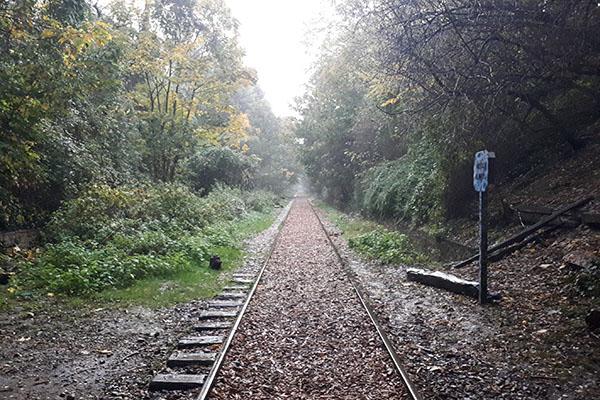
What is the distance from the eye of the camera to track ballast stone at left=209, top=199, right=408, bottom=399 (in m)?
4.96

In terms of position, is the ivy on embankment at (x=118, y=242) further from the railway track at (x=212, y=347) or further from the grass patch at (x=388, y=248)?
the grass patch at (x=388, y=248)

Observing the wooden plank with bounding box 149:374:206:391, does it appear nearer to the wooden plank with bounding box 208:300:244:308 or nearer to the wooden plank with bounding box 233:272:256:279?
the wooden plank with bounding box 208:300:244:308

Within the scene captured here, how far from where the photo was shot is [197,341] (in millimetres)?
6242

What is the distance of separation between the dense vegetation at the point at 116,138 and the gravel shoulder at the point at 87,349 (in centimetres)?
139

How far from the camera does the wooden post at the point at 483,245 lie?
25.2 feet

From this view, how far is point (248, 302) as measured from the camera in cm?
828

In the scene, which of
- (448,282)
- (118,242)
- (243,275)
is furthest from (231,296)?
(448,282)

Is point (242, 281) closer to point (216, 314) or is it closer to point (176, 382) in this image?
point (216, 314)

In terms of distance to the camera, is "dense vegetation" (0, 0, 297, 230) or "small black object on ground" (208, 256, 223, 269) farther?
"small black object on ground" (208, 256, 223, 269)

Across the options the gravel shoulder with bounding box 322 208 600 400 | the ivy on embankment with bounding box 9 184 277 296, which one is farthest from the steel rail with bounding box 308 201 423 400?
the ivy on embankment with bounding box 9 184 277 296

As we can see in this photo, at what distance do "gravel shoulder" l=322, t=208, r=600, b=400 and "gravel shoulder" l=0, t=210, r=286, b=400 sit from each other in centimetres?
308

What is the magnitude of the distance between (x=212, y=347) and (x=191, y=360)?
529 millimetres

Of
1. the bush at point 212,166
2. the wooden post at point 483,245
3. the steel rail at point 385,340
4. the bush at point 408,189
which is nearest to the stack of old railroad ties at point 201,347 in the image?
the steel rail at point 385,340

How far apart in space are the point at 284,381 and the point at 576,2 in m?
7.55
